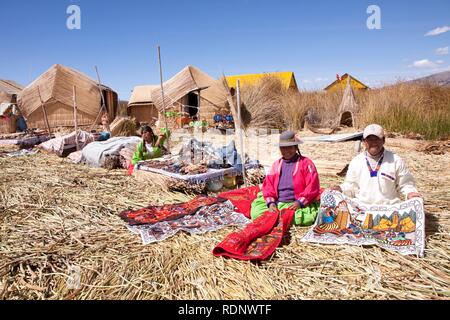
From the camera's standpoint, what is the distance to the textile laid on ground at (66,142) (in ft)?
26.0

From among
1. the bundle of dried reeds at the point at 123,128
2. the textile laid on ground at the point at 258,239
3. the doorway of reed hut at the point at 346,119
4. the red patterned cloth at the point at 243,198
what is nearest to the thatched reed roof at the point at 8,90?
the bundle of dried reeds at the point at 123,128

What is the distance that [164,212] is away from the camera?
11.2 ft

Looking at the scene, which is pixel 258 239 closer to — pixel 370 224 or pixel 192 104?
pixel 370 224

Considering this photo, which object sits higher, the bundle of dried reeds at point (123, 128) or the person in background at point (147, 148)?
the bundle of dried reeds at point (123, 128)

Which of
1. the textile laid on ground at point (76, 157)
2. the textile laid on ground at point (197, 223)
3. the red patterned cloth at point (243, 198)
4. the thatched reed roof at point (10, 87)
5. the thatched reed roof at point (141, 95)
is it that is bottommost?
the textile laid on ground at point (197, 223)

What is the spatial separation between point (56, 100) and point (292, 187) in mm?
13716

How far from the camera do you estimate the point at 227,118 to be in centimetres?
1328

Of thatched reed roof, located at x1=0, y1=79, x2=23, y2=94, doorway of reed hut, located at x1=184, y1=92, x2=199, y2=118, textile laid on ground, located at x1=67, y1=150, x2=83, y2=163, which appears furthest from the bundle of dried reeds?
thatched reed roof, located at x1=0, y1=79, x2=23, y2=94

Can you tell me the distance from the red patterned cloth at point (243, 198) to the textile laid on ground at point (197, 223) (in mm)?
66

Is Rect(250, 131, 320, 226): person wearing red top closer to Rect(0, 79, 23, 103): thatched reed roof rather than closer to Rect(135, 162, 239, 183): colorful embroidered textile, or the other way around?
Rect(135, 162, 239, 183): colorful embroidered textile

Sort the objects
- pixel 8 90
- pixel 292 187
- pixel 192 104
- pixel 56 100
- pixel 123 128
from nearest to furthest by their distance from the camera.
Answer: pixel 292 187
pixel 123 128
pixel 56 100
pixel 192 104
pixel 8 90

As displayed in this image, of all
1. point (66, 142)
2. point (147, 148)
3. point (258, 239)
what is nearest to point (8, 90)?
point (66, 142)

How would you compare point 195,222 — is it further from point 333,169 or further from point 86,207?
point 333,169

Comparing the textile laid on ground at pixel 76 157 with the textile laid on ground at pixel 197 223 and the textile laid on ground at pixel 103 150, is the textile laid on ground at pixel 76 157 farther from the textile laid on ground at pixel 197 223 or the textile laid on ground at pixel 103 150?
the textile laid on ground at pixel 197 223
